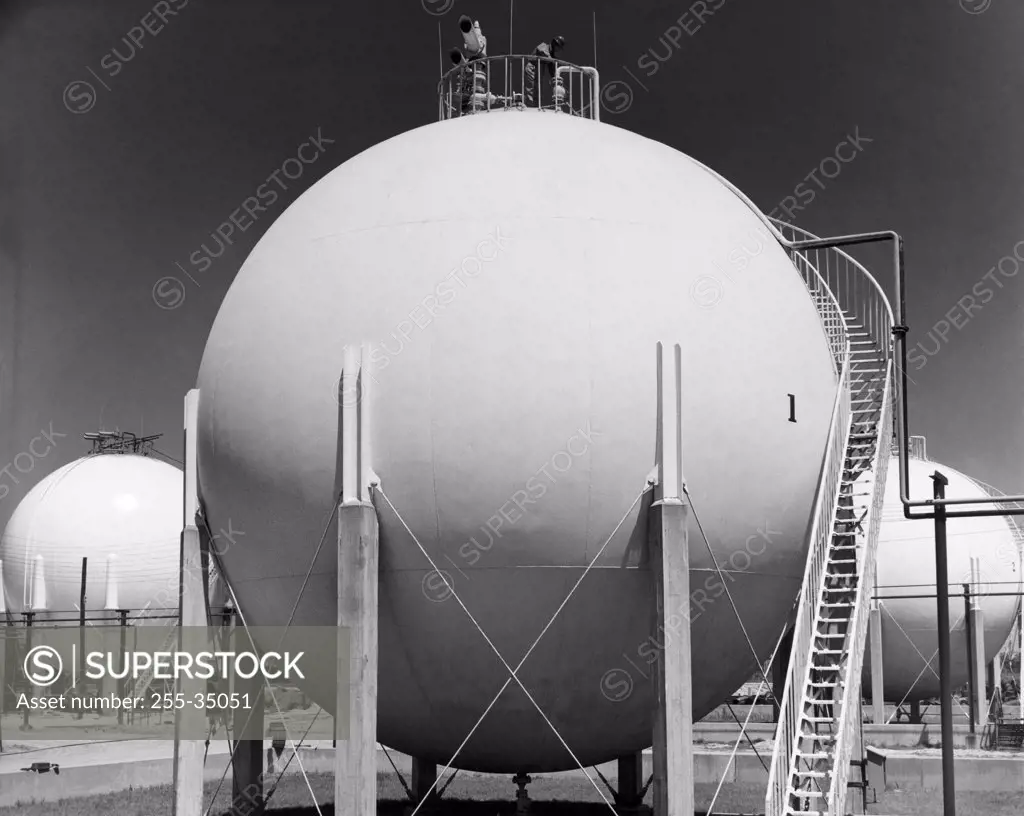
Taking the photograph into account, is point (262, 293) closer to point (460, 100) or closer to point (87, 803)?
point (460, 100)

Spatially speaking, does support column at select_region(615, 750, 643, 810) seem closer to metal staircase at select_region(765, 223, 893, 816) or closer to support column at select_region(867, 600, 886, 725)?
metal staircase at select_region(765, 223, 893, 816)

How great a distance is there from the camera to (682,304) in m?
13.1

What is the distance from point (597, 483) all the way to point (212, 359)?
4.94 meters

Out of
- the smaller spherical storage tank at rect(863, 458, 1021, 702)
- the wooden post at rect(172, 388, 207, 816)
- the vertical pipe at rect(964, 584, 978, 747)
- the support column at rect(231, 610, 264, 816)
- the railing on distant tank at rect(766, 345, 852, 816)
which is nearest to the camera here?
the railing on distant tank at rect(766, 345, 852, 816)

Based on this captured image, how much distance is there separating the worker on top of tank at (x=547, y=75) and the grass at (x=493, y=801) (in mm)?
9315

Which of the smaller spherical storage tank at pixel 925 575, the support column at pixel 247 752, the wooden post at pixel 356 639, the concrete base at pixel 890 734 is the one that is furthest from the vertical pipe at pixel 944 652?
the smaller spherical storage tank at pixel 925 575

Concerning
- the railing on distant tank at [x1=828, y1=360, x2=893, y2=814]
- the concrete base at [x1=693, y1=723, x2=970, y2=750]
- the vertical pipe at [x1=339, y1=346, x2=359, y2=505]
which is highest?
the vertical pipe at [x1=339, y1=346, x2=359, y2=505]

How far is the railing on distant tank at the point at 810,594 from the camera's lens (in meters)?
13.6

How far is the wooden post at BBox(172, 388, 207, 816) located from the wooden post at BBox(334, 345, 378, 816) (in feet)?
9.74

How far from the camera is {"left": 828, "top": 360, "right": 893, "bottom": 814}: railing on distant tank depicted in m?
13.4

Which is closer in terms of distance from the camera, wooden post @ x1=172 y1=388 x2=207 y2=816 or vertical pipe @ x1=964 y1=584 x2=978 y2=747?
wooden post @ x1=172 y1=388 x2=207 y2=816

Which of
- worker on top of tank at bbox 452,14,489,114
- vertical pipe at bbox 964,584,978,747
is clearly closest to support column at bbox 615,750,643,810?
worker on top of tank at bbox 452,14,489,114

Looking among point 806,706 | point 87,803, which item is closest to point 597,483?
point 806,706

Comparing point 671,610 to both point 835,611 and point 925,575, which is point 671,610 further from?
point 925,575
